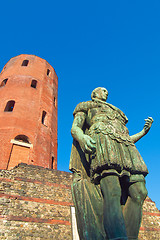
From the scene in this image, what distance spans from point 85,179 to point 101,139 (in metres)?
0.49

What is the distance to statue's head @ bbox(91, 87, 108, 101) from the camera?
292 cm

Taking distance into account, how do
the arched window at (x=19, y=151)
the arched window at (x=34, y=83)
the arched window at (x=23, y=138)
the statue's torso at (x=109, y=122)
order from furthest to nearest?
the arched window at (x=34, y=83) → the arched window at (x=23, y=138) → the arched window at (x=19, y=151) → the statue's torso at (x=109, y=122)

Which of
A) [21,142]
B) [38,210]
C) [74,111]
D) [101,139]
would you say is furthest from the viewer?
[21,142]

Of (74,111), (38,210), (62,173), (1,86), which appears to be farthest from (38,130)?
(74,111)

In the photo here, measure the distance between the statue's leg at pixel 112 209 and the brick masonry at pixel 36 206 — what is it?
5773mm

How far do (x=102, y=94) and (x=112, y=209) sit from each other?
173 centimetres

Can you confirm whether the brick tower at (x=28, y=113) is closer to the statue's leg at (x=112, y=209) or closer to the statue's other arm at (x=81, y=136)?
the statue's other arm at (x=81, y=136)

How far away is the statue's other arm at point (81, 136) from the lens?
1.97 m

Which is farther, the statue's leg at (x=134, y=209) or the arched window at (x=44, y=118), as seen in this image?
the arched window at (x=44, y=118)

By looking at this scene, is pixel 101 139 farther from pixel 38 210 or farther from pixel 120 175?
pixel 38 210

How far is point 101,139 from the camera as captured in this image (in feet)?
6.91

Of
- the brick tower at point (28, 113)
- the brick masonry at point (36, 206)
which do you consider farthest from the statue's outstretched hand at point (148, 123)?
the brick tower at point (28, 113)

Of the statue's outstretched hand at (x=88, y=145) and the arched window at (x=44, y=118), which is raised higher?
the arched window at (x=44, y=118)

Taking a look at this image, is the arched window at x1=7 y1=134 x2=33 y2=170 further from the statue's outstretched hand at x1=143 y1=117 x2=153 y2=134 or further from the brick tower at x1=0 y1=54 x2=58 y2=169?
the statue's outstretched hand at x1=143 y1=117 x2=153 y2=134
